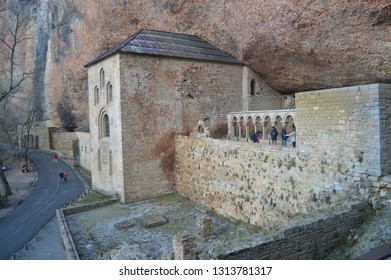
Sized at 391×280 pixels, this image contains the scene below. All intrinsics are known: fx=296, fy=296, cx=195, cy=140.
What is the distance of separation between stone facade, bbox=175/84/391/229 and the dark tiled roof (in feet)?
22.2

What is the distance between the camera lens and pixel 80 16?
30.9 m

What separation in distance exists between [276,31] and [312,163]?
930 cm

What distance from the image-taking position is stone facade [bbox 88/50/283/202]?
16.5 m

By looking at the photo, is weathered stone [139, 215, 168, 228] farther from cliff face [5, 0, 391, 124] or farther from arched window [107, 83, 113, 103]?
cliff face [5, 0, 391, 124]

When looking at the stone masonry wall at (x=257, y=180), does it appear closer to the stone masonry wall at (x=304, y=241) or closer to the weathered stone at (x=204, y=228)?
the stone masonry wall at (x=304, y=241)

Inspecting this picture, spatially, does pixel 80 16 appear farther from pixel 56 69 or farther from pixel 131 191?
pixel 131 191

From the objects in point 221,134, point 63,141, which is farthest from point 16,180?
point 221,134

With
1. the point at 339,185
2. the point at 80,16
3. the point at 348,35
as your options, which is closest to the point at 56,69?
the point at 80,16

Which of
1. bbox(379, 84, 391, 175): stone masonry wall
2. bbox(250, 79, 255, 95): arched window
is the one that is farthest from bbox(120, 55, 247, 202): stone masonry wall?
bbox(379, 84, 391, 175): stone masonry wall

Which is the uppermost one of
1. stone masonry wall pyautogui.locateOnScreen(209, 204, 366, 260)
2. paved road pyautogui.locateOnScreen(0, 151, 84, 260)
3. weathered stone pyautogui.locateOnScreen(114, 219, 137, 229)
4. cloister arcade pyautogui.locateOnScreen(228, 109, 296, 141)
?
cloister arcade pyautogui.locateOnScreen(228, 109, 296, 141)

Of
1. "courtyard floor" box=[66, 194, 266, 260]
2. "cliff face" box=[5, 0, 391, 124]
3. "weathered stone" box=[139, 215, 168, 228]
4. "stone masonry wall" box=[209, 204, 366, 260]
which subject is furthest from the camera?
"weathered stone" box=[139, 215, 168, 228]

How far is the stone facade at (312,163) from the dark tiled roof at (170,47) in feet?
22.2

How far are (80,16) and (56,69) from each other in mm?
9596

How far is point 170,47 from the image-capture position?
60.0ft
